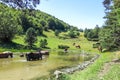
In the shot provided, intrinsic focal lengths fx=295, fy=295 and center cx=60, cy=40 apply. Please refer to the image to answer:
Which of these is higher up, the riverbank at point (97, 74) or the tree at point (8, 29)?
the tree at point (8, 29)

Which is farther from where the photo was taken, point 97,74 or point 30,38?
point 30,38

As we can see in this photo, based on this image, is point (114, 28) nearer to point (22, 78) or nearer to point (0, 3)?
point (22, 78)

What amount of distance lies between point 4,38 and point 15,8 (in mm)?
74543

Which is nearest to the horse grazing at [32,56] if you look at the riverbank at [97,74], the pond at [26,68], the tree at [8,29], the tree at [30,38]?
the pond at [26,68]

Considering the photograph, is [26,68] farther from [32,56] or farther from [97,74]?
[97,74]

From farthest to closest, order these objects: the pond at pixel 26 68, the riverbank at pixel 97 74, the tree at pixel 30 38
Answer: the tree at pixel 30 38, the pond at pixel 26 68, the riverbank at pixel 97 74

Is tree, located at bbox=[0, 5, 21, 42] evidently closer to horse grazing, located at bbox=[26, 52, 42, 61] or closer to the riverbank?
horse grazing, located at bbox=[26, 52, 42, 61]

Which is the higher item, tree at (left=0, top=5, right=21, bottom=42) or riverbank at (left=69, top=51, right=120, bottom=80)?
tree at (left=0, top=5, right=21, bottom=42)

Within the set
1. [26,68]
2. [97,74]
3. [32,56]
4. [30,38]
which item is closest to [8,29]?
[30,38]

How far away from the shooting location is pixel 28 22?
147750 mm

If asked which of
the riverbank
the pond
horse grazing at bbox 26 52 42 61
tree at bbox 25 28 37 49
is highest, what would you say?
tree at bbox 25 28 37 49

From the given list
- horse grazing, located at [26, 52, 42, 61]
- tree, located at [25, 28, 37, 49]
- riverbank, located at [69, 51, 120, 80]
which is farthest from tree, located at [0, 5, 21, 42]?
riverbank, located at [69, 51, 120, 80]

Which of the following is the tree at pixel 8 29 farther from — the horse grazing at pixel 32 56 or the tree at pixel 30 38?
the horse grazing at pixel 32 56

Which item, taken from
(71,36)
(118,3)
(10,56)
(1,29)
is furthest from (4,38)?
(71,36)
